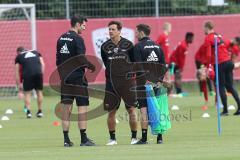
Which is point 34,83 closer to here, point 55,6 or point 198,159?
point 55,6

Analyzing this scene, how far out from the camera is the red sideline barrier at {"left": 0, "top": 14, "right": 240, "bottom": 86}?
111ft

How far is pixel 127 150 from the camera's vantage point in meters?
16.0

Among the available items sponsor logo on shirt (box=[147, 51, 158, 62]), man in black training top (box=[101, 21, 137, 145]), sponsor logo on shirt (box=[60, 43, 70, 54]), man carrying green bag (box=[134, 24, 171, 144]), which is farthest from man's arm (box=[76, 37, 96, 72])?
sponsor logo on shirt (box=[147, 51, 158, 62])

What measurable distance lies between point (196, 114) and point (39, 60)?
4.69 meters

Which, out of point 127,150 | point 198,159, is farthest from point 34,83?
point 198,159

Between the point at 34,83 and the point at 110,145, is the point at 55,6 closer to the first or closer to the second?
the point at 34,83

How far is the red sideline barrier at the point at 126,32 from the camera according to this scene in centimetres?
3372

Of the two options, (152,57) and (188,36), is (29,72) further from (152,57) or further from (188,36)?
(152,57)

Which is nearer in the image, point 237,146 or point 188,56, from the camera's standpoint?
point 237,146

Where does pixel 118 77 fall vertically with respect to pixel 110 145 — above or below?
above

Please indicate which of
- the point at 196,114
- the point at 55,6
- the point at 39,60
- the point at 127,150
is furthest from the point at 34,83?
the point at 127,150

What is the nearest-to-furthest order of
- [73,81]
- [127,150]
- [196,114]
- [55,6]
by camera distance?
[127,150], [73,81], [196,114], [55,6]

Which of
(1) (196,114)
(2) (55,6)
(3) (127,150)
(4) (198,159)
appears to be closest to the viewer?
(4) (198,159)

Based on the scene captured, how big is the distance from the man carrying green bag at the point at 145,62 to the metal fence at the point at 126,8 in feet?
53.7
